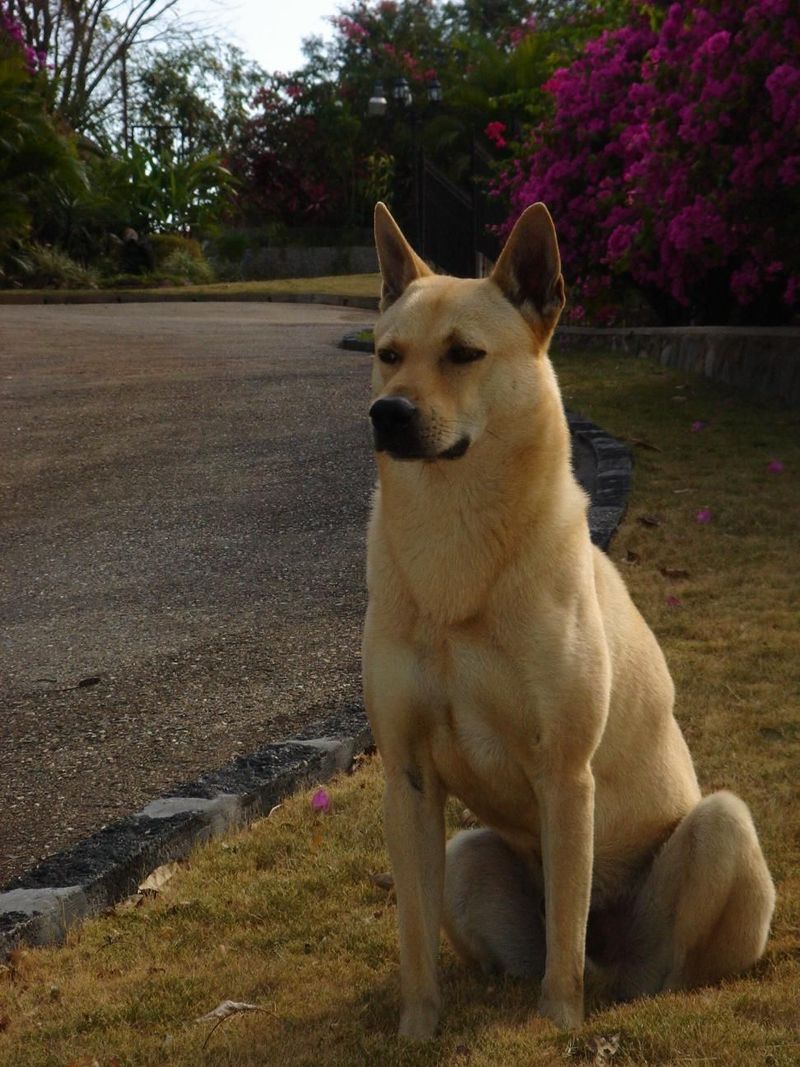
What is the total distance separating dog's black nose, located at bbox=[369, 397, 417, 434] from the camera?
3031 mm

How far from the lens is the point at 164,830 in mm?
3969

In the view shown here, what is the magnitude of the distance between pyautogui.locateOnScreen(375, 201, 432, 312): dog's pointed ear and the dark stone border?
5.22ft

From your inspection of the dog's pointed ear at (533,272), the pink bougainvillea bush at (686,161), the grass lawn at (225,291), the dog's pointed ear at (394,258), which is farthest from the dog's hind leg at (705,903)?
the grass lawn at (225,291)

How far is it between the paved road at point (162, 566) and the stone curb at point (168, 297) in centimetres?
925

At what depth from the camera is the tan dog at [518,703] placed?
293cm

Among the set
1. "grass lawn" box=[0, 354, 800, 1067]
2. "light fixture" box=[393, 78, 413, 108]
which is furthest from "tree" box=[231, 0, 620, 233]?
"grass lawn" box=[0, 354, 800, 1067]

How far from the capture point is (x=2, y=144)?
23.6m

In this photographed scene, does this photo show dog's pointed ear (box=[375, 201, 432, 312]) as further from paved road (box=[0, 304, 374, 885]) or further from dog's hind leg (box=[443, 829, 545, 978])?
paved road (box=[0, 304, 374, 885])

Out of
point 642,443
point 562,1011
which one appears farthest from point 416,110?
point 562,1011

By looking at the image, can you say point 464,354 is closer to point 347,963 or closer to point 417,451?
point 417,451

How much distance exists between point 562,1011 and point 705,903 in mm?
413

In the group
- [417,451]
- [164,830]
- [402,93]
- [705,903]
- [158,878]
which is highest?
[402,93]

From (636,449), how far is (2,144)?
1748cm

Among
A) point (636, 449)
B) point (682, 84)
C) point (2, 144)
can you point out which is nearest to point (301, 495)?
point (636, 449)
